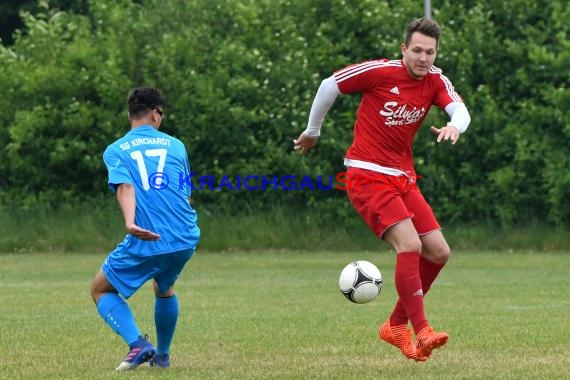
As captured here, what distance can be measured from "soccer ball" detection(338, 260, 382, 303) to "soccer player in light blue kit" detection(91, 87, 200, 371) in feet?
4.03

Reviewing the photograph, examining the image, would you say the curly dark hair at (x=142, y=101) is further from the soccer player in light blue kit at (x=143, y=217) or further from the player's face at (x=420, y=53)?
the player's face at (x=420, y=53)

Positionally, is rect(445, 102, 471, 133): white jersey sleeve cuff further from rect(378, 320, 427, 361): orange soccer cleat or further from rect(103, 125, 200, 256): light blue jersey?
rect(103, 125, 200, 256): light blue jersey

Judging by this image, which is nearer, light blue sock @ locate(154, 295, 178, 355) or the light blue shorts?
the light blue shorts

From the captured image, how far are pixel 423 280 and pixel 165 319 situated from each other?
1.71m

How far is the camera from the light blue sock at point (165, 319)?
7.89 meters

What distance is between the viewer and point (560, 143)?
2288 cm

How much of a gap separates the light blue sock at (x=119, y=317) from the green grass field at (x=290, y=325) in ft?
0.75

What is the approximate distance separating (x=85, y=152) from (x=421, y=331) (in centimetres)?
1716

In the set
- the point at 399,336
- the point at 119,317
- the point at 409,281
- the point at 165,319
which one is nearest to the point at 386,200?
the point at 409,281

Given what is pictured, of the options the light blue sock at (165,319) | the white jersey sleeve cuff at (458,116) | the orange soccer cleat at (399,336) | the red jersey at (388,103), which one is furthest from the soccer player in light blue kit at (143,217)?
the white jersey sleeve cuff at (458,116)

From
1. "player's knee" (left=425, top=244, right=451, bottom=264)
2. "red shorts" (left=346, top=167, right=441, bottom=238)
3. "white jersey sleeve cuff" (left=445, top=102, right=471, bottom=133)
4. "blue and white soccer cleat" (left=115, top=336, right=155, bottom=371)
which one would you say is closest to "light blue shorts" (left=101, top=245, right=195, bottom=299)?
"blue and white soccer cleat" (left=115, top=336, right=155, bottom=371)

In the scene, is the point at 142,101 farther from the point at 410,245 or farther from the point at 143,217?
the point at 410,245

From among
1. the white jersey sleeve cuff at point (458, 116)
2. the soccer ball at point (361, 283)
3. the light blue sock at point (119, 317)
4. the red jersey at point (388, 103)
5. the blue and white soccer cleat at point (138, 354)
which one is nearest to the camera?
the blue and white soccer cleat at point (138, 354)

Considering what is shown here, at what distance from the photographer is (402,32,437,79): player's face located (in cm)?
777
